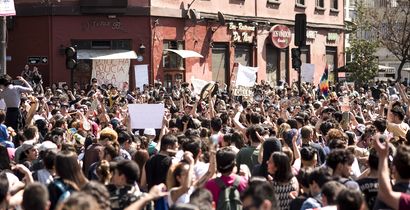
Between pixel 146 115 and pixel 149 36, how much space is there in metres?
20.4

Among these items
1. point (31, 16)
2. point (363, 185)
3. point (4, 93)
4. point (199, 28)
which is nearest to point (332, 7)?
point (199, 28)

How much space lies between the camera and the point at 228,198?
29.5 ft

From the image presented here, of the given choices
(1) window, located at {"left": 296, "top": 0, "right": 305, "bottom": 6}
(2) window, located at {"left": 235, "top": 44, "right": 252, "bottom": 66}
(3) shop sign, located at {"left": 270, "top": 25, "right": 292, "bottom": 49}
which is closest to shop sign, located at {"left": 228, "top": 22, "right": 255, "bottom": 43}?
(2) window, located at {"left": 235, "top": 44, "right": 252, "bottom": 66}

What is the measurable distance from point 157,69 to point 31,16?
5.21m

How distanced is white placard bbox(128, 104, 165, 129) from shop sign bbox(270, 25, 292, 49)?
28.0 m

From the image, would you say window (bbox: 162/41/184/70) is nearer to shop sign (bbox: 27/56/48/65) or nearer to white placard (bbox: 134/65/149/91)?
shop sign (bbox: 27/56/48/65)

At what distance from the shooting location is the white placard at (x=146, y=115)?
589 inches

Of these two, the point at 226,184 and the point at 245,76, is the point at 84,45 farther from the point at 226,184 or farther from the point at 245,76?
the point at 226,184

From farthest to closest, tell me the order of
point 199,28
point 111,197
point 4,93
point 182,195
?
point 199,28, point 4,93, point 182,195, point 111,197

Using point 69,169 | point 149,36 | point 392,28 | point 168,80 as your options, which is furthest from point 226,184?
point 392,28

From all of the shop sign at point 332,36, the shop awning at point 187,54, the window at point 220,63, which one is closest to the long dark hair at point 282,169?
the shop awning at point 187,54

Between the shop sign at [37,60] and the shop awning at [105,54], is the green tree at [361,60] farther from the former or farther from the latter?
the shop sign at [37,60]

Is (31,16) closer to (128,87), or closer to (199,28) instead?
(128,87)

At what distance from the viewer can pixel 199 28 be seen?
125 ft
